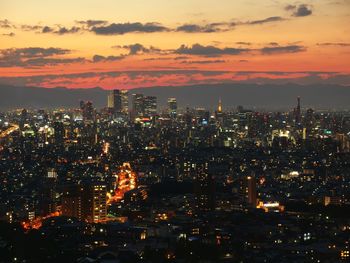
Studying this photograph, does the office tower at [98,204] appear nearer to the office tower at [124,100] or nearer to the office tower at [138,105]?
the office tower at [138,105]

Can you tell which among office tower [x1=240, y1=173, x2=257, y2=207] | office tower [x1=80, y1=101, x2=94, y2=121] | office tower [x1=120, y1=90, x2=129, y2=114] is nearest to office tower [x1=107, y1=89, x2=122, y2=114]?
office tower [x1=120, y1=90, x2=129, y2=114]

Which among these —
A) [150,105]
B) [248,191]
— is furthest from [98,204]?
[150,105]

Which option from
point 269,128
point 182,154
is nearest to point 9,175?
point 182,154

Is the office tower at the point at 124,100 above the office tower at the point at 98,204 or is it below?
below

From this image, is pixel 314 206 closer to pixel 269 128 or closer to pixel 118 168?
pixel 118 168

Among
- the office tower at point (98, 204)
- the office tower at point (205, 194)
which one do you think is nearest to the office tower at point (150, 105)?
the office tower at point (205, 194)
